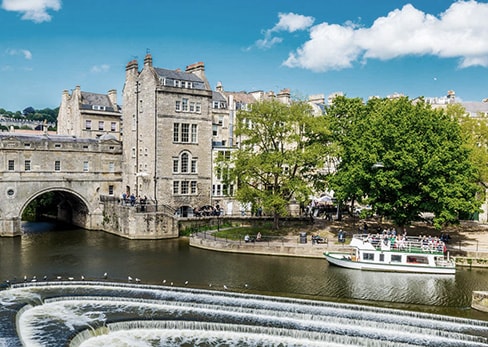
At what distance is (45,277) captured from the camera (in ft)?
115

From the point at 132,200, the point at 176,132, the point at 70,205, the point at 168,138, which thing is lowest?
the point at 70,205

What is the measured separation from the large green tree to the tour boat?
352 cm

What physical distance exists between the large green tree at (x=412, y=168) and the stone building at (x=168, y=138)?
19413 millimetres

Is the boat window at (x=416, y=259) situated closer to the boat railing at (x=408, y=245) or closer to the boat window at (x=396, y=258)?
the boat railing at (x=408, y=245)

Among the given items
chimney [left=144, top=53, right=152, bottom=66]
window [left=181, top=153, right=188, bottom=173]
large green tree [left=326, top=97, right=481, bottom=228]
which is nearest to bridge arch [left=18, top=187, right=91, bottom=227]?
window [left=181, top=153, right=188, bottom=173]

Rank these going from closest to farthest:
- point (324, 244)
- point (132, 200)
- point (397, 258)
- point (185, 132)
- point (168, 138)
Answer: point (397, 258), point (324, 244), point (132, 200), point (168, 138), point (185, 132)

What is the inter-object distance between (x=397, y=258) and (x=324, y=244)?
7.91 meters

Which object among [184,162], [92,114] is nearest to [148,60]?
[184,162]

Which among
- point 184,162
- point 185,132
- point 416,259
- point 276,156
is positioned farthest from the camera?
point 184,162

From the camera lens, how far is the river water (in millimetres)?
28750

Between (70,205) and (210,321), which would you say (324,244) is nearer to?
(210,321)

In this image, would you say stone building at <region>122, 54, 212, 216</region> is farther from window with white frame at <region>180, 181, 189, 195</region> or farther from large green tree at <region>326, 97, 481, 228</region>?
large green tree at <region>326, 97, 481, 228</region>

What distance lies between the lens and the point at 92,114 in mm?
76875

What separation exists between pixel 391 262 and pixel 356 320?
13564mm
